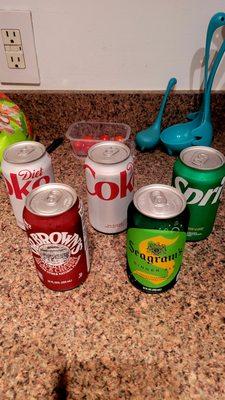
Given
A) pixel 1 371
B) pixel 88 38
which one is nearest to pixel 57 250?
pixel 1 371

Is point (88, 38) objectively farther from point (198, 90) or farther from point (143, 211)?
point (143, 211)

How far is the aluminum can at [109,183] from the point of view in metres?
0.62

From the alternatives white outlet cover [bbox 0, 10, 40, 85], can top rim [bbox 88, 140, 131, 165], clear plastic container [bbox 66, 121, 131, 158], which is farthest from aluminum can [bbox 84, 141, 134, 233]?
white outlet cover [bbox 0, 10, 40, 85]

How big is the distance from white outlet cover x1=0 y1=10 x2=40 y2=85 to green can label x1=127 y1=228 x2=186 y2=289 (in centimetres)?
61

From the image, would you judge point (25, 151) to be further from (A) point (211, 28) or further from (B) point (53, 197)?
(A) point (211, 28)

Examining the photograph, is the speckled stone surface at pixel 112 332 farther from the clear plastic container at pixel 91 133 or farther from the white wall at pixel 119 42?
the white wall at pixel 119 42

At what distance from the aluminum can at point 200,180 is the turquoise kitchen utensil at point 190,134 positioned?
0.26 metres

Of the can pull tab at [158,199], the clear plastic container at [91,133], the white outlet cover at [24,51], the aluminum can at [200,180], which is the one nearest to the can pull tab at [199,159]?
the aluminum can at [200,180]

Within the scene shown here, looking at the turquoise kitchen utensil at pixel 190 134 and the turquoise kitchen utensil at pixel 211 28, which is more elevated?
the turquoise kitchen utensil at pixel 211 28

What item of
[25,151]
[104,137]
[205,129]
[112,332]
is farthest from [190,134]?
[112,332]

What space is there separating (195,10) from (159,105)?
248mm

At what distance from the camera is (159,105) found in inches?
37.2

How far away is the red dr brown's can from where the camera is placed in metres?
0.51

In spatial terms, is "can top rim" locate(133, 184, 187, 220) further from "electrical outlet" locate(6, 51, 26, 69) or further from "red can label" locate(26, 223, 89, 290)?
"electrical outlet" locate(6, 51, 26, 69)
